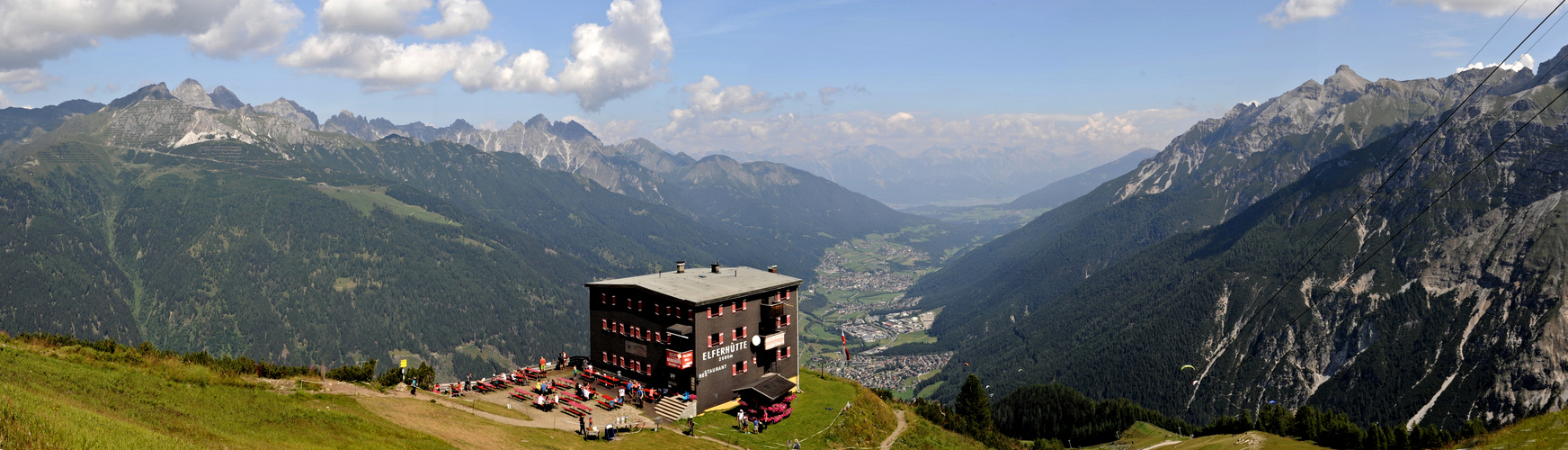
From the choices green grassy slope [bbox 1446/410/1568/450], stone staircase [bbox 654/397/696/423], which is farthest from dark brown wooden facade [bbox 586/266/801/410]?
green grassy slope [bbox 1446/410/1568/450]

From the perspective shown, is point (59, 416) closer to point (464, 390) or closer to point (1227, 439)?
point (464, 390)

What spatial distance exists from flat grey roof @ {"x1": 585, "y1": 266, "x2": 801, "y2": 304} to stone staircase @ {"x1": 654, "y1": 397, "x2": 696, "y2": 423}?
9.41 m

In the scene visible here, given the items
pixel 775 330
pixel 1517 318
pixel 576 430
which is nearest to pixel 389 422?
pixel 576 430

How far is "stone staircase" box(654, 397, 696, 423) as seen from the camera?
66.8 metres

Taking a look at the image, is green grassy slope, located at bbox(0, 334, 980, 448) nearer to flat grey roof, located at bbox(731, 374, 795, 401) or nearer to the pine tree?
flat grey roof, located at bbox(731, 374, 795, 401)

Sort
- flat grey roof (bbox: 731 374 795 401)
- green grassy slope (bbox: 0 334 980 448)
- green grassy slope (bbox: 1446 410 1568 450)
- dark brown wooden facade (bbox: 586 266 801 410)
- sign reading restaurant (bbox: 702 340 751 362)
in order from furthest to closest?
flat grey roof (bbox: 731 374 795 401), sign reading restaurant (bbox: 702 340 751 362), dark brown wooden facade (bbox: 586 266 801 410), green grassy slope (bbox: 1446 410 1568 450), green grassy slope (bbox: 0 334 980 448)

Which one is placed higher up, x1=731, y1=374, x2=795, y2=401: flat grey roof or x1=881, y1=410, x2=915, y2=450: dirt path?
x1=731, y1=374, x2=795, y2=401: flat grey roof

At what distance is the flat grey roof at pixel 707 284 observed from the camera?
71.2 metres

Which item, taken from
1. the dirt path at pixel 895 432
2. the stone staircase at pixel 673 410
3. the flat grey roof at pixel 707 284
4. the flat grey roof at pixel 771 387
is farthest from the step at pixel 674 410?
the dirt path at pixel 895 432

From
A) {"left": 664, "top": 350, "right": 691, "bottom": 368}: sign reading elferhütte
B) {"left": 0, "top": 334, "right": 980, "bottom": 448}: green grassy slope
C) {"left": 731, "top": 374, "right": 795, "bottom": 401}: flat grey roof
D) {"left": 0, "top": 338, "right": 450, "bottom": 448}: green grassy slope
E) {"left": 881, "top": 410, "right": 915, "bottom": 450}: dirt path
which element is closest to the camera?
{"left": 0, "top": 338, "right": 450, "bottom": 448}: green grassy slope

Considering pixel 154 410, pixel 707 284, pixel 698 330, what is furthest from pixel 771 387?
pixel 154 410

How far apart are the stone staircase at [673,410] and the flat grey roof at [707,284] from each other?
9.41 meters

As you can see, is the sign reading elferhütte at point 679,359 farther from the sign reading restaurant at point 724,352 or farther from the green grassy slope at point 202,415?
the green grassy slope at point 202,415

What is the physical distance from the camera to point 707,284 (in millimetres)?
76375
